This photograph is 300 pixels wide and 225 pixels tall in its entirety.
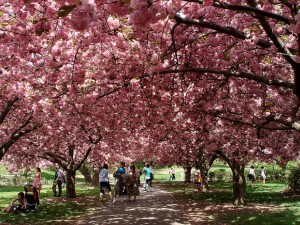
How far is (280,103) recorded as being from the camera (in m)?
10.5

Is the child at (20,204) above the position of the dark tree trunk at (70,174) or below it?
below

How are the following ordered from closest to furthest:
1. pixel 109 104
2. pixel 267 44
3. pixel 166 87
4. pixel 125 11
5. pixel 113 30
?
1. pixel 125 11
2. pixel 267 44
3. pixel 113 30
4. pixel 166 87
5. pixel 109 104

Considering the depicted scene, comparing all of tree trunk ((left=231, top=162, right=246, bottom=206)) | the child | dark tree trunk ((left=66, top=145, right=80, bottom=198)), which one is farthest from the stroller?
tree trunk ((left=231, top=162, right=246, bottom=206))

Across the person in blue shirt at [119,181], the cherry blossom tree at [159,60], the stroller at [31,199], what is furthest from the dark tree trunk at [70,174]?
the cherry blossom tree at [159,60]

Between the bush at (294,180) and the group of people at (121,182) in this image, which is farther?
the bush at (294,180)

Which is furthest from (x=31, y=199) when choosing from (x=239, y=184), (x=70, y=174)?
(x=239, y=184)

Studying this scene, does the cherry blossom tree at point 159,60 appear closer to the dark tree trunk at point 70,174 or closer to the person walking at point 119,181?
the person walking at point 119,181

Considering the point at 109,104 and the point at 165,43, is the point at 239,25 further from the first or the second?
the point at 109,104

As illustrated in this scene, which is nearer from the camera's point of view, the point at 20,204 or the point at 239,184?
the point at 20,204

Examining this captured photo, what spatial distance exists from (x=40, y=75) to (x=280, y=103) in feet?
22.7

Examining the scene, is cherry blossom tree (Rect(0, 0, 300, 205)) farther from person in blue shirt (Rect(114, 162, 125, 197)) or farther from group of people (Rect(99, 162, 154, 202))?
person in blue shirt (Rect(114, 162, 125, 197))

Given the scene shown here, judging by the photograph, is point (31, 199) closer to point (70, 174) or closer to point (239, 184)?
point (70, 174)

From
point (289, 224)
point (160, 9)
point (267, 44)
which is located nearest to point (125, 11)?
point (160, 9)

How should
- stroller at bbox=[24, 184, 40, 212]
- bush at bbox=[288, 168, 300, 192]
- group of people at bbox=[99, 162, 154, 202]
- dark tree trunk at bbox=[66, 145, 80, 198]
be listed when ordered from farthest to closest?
1. bush at bbox=[288, 168, 300, 192]
2. dark tree trunk at bbox=[66, 145, 80, 198]
3. group of people at bbox=[99, 162, 154, 202]
4. stroller at bbox=[24, 184, 40, 212]
